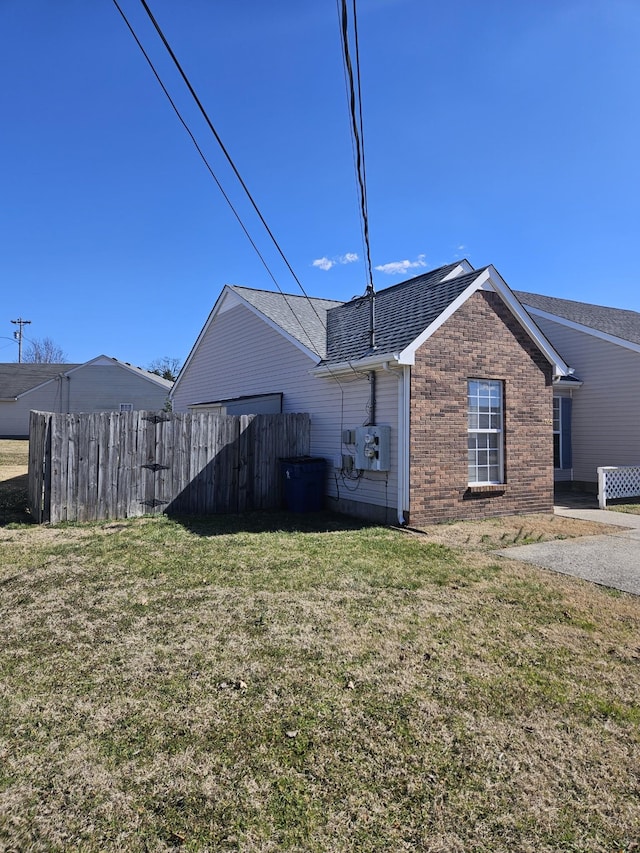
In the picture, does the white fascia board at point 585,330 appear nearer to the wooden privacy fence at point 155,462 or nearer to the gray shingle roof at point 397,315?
the gray shingle roof at point 397,315

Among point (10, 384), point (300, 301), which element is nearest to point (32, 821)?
point (300, 301)

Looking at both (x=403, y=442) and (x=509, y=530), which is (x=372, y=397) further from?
(x=509, y=530)

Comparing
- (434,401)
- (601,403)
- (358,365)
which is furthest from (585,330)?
(358,365)

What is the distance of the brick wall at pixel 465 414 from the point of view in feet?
29.6

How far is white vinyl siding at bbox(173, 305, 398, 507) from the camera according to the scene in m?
9.51

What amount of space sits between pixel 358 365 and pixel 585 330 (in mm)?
9904

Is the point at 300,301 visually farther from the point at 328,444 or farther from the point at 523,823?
the point at 523,823

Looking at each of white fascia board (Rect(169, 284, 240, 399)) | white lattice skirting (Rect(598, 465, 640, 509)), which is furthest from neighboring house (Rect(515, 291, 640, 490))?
white fascia board (Rect(169, 284, 240, 399))

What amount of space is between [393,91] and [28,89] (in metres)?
5.60

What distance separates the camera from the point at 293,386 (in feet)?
40.0

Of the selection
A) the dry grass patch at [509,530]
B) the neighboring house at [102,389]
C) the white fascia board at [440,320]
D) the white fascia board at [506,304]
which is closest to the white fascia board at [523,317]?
the white fascia board at [506,304]

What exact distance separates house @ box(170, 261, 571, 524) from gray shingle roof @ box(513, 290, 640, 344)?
6.56 metres

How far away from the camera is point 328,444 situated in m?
10.9

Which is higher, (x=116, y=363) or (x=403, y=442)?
(x=116, y=363)
